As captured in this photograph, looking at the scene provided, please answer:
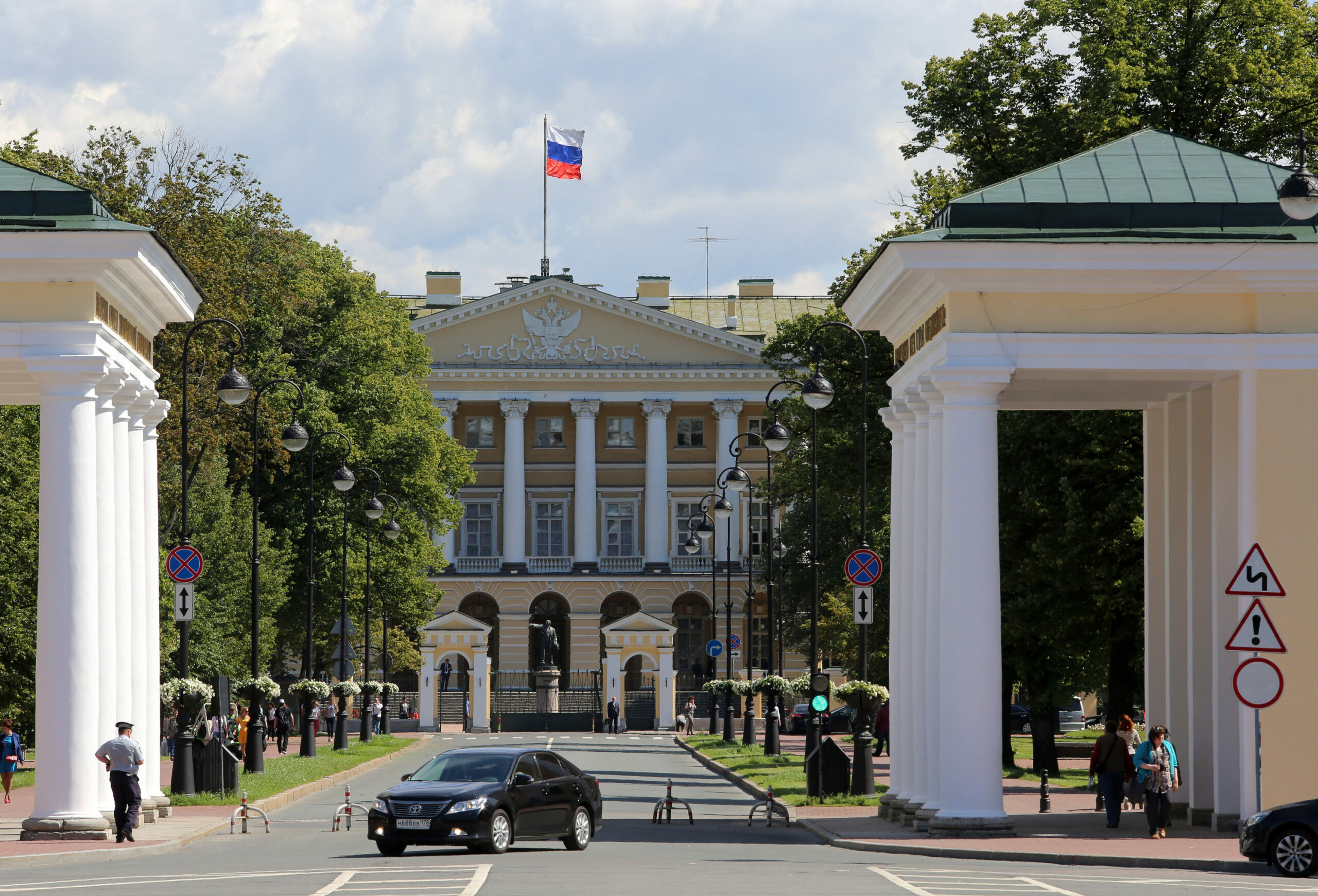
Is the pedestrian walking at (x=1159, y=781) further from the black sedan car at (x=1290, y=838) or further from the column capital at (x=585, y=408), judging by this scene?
the column capital at (x=585, y=408)

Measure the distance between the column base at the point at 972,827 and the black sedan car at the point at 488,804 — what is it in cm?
420

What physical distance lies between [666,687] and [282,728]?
21479 millimetres

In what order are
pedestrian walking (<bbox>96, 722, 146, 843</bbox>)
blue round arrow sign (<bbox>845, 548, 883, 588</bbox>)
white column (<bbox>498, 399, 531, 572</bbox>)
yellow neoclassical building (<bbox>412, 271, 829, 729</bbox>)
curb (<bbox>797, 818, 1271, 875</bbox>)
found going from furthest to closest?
white column (<bbox>498, 399, 531, 572</bbox>)
yellow neoclassical building (<bbox>412, 271, 829, 729</bbox>)
blue round arrow sign (<bbox>845, 548, 883, 588</bbox>)
pedestrian walking (<bbox>96, 722, 146, 843</bbox>)
curb (<bbox>797, 818, 1271, 875</bbox>)

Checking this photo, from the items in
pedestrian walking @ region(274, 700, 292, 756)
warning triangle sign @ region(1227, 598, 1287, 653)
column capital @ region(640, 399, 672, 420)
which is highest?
column capital @ region(640, 399, 672, 420)

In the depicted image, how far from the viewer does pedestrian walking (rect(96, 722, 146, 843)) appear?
68.6 feet

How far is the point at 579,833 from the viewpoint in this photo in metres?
21.3

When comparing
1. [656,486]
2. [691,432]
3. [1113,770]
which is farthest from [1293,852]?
[691,432]

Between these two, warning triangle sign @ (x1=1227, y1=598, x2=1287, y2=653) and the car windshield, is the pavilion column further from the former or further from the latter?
warning triangle sign @ (x1=1227, y1=598, x2=1287, y2=653)

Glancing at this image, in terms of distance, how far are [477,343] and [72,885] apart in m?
77.9

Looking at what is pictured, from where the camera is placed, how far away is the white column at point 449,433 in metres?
91.9

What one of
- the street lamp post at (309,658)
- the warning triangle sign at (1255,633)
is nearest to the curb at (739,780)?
the warning triangle sign at (1255,633)

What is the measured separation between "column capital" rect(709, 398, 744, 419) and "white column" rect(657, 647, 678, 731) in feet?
82.5

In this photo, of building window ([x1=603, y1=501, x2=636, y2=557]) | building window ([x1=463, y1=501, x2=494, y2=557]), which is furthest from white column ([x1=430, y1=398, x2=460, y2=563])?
building window ([x1=603, y1=501, x2=636, y2=557])

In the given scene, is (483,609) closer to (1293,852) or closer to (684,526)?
(684,526)
